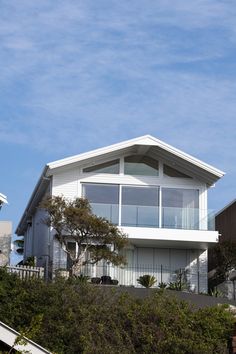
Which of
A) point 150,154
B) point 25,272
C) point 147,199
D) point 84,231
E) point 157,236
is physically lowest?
point 25,272

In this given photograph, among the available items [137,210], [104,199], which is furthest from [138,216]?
[104,199]

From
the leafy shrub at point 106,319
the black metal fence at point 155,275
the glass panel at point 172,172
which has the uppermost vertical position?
the glass panel at point 172,172

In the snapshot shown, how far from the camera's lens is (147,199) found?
36.1 metres

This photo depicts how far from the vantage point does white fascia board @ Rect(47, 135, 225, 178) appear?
34.8 meters

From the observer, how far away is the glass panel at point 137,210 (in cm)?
3485

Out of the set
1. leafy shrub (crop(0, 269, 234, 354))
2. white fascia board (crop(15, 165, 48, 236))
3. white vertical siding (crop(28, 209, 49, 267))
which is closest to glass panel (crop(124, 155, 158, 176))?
white fascia board (crop(15, 165, 48, 236))

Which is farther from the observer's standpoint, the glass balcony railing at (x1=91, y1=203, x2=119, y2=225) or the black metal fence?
the glass balcony railing at (x1=91, y1=203, x2=119, y2=225)

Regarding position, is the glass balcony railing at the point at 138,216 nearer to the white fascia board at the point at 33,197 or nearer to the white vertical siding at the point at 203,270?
the white vertical siding at the point at 203,270

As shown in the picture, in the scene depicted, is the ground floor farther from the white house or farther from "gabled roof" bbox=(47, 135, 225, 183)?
"gabled roof" bbox=(47, 135, 225, 183)

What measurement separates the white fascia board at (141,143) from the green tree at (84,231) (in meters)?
2.95

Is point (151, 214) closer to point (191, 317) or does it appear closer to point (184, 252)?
point (184, 252)

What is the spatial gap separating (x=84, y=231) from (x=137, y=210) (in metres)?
4.44

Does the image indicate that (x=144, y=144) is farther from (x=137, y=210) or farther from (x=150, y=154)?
(x=137, y=210)

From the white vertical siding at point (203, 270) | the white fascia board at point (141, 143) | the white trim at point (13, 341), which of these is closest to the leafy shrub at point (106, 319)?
the white trim at point (13, 341)
